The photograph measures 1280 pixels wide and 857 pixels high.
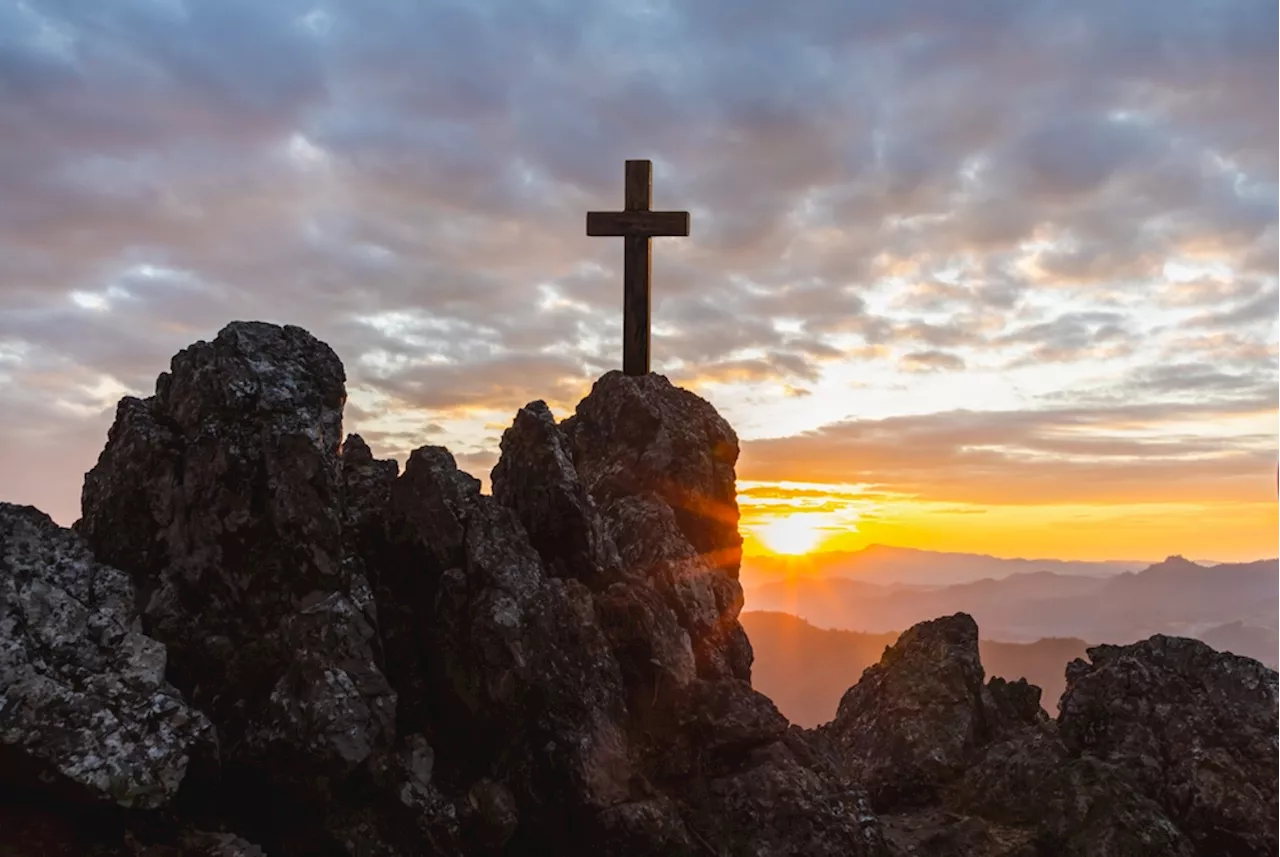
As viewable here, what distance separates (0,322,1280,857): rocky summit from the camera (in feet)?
48.4

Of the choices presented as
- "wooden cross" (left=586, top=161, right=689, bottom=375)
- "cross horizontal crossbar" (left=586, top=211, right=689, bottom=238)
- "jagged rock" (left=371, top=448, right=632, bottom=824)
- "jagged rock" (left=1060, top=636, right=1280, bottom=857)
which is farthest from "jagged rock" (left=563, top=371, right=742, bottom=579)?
"jagged rock" (left=1060, top=636, right=1280, bottom=857)

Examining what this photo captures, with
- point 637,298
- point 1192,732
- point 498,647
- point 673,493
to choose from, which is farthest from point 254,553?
point 1192,732

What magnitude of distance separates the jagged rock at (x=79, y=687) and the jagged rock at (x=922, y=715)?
17253 millimetres

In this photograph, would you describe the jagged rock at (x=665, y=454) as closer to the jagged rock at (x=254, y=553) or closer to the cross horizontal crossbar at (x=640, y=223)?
the cross horizontal crossbar at (x=640, y=223)

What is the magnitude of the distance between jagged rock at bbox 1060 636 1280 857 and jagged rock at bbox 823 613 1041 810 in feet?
9.19

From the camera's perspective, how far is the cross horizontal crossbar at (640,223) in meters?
29.1

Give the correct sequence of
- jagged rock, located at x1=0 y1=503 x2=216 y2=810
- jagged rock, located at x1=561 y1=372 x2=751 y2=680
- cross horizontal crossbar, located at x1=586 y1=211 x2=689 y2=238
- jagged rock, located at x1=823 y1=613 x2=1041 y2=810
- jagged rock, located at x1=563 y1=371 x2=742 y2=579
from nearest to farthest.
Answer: jagged rock, located at x1=0 y1=503 x2=216 y2=810 < jagged rock, located at x1=561 y1=372 x2=751 y2=680 < jagged rock, located at x1=823 y1=613 x2=1041 y2=810 < jagged rock, located at x1=563 y1=371 x2=742 y2=579 < cross horizontal crossbar, located at x1=586 y1=211 x2=689 y2=238

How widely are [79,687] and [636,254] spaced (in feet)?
64.9

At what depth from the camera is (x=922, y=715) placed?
25.3m

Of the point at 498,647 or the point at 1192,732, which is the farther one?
the point at 1192,732

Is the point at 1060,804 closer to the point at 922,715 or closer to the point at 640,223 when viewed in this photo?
the point at 922,715

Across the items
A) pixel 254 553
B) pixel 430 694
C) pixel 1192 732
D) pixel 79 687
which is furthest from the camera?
pixel 1192 732

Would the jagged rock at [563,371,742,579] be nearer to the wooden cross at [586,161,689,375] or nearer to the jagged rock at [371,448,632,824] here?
the wooden cross at [586,161,689,375]

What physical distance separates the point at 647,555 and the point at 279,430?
9.84 metres
